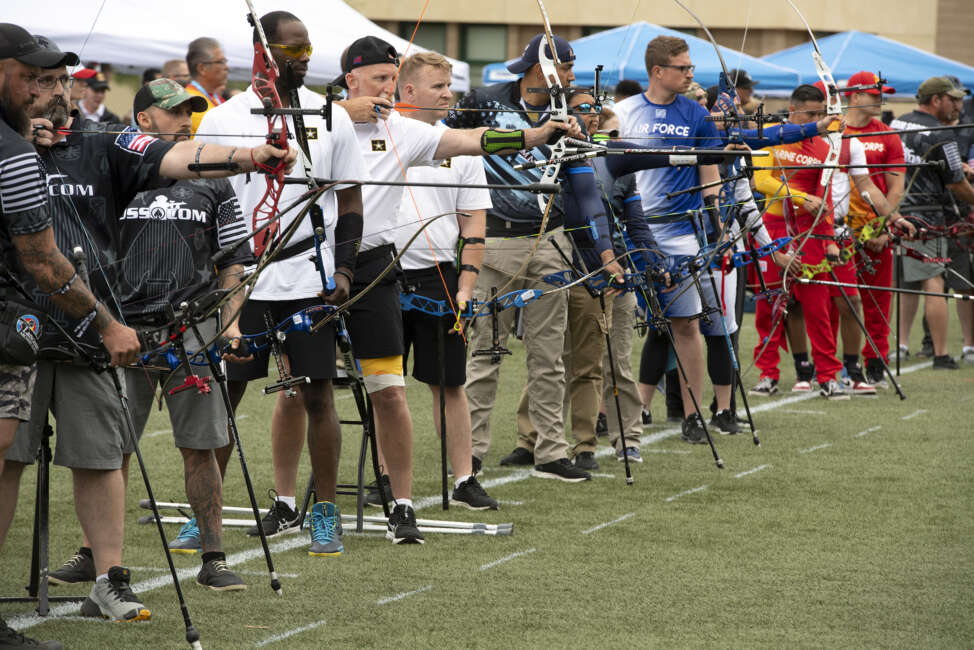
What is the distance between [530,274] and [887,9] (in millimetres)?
27100

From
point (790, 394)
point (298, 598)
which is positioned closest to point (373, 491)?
point (298, 598)

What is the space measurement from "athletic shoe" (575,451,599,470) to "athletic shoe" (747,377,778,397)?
3.18 m

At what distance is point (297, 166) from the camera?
526 cm

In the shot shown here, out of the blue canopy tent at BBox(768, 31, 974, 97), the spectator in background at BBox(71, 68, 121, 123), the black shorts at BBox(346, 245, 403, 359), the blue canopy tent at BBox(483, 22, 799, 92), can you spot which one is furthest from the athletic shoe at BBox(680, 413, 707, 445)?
the blue canopy tent at BBox(768, 31, 974, 97)

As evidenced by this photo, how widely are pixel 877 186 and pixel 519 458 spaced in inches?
181

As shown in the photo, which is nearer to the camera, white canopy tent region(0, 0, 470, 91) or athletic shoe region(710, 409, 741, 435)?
athletic shoe region(710, 409, 741, 435)

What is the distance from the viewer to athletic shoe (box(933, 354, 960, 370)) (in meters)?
11.5

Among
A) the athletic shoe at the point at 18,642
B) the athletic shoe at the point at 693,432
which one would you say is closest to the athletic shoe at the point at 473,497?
the athletic shoe at the point at 693,432

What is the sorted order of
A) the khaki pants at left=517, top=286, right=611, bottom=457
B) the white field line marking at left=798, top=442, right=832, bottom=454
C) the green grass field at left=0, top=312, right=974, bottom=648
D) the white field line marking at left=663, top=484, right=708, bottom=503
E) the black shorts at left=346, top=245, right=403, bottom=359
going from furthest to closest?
the white field line marking at left=798, top=442, right=832, bottom=454, the khaki pants at left=517, top=286, right=611, bottom=457, the white field line marking at left=663, top=484, right=708, bottom=503, the black shorts at left=346, top=245, right=403, bottom=359, the green grass field at left=0, top=312, right=974, bottom=648

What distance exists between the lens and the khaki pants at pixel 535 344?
22.7ft

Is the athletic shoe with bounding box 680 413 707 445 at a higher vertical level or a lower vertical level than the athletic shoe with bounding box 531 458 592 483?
lower

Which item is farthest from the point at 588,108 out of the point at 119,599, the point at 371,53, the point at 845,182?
the point at 845,182

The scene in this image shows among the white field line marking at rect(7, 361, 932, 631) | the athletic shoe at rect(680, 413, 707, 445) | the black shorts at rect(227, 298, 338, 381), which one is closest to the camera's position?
the white field line marking at rect(7, 361, 932, 631)

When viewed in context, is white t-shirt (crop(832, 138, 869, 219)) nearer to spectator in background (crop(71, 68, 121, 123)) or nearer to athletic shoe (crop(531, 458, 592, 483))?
athletic shoe (crop(531, 458, 592, 483))
